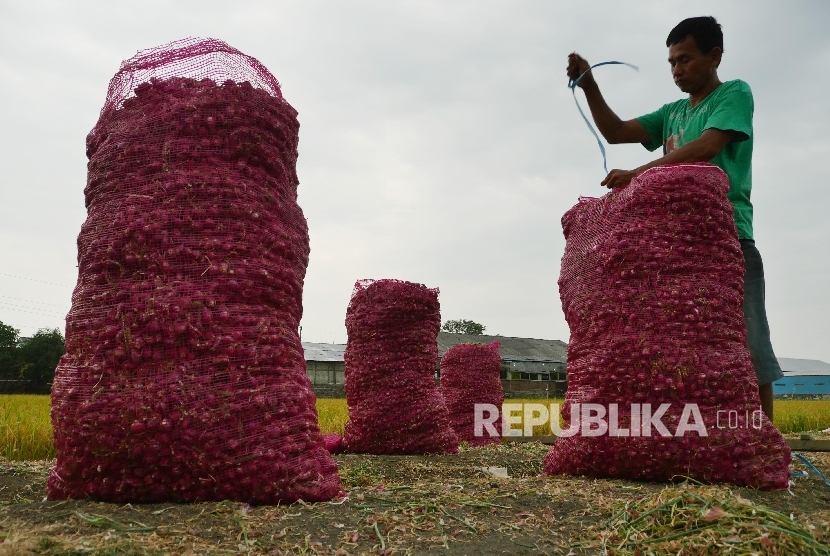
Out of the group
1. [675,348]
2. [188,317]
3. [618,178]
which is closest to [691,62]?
[618,178]

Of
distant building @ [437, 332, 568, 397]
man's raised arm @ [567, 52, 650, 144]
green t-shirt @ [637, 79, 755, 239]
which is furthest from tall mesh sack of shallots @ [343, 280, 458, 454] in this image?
distant building @ [437, 332, 568, 397]

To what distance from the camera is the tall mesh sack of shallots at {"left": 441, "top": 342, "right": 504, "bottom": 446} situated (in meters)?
8.38

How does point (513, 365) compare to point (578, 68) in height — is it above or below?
below

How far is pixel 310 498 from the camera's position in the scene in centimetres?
225

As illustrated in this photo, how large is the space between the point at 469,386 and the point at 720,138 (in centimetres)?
592

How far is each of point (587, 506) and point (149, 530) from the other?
1.46 meters

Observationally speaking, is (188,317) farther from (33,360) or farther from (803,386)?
(803,386)

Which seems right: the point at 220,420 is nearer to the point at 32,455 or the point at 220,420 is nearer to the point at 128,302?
the point at 128,302

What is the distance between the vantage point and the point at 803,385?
4266cm

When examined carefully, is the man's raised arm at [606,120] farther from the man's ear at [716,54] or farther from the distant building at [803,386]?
the distant building at [803,386]

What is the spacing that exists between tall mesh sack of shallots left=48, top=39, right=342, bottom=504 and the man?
1877 millimetres

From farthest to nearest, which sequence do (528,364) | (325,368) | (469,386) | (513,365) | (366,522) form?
(528,364), (513,365), (325,368), (469,386), (366,522)

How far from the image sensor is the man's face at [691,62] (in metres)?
3.18

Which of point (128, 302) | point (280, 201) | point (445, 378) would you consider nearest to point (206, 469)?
point (128, 302)
